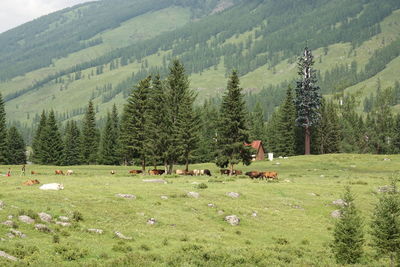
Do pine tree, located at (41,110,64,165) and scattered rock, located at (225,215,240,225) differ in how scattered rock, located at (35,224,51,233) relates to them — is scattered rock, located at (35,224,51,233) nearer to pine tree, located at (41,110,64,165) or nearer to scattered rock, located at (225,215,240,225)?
scattered rock, located at (225,215,240,225)

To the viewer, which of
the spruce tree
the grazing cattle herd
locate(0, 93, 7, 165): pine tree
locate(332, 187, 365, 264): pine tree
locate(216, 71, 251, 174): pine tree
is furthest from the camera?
locate(0, 93, 7, 165): pine tree

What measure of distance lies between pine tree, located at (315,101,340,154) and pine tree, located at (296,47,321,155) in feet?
31.4

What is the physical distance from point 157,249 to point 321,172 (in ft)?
162

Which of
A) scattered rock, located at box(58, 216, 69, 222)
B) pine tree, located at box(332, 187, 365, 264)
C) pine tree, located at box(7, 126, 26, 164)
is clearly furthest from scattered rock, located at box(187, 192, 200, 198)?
pine tree, located at box(7, 126, 26, 164)

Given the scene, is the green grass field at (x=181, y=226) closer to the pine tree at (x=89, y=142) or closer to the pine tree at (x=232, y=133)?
→ the pine tree at (x=232, y=133)

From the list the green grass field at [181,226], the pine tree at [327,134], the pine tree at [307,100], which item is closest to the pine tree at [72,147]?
the pine tree at [307,100]

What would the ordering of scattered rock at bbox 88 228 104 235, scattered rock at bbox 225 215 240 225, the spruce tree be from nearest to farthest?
1. scattered rock at bbox 88 228 104 235
2. scattered rock at bbox 225 215 240 225
3. the spruce tree

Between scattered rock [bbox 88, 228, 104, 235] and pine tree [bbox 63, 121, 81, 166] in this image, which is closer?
scattered rock [bbox 88, 228, 104, 235]

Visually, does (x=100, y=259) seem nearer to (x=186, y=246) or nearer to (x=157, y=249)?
(x=157, y=249)

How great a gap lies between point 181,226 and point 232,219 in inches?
195

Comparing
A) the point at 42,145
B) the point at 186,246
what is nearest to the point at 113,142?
the point at 42,145

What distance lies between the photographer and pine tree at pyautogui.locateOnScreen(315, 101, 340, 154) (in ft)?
390

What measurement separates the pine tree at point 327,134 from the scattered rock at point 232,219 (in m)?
87.9

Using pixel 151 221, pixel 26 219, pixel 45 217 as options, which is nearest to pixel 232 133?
pixel 151 221
